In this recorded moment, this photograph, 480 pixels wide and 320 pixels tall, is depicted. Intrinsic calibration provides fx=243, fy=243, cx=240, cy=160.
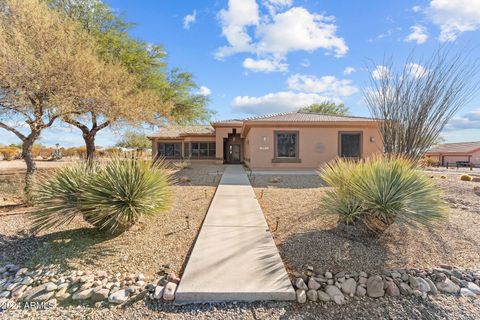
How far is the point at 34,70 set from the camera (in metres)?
7.88

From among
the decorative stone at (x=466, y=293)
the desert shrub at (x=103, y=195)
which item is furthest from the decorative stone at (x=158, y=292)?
the decorative stone at (x=466, y=293)

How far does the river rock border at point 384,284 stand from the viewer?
347 cm

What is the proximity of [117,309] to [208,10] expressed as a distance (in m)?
13.9

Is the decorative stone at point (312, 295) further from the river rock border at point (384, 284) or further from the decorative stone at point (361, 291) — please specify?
the decorative stone at point (361, 291)

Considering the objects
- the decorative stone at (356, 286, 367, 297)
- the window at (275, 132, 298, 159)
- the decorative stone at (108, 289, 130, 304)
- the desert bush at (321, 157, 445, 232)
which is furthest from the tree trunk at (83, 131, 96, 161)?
the decorative stone at (356, 286, 367, 297)

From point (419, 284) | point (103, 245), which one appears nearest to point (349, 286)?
point (419, 284)

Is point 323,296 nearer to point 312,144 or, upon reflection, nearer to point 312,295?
point 312,295

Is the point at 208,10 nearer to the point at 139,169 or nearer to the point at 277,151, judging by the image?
the point at 277,151

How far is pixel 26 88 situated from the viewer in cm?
804

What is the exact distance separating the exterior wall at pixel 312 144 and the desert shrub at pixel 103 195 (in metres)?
12.4

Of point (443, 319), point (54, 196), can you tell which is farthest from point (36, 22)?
point (443, 319)

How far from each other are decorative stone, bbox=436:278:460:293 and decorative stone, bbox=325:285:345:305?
1535 mm

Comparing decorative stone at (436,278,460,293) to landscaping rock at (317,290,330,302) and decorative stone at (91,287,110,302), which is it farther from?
decorative stone at (91,287,110,302)

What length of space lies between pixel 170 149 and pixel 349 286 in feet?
90.2
